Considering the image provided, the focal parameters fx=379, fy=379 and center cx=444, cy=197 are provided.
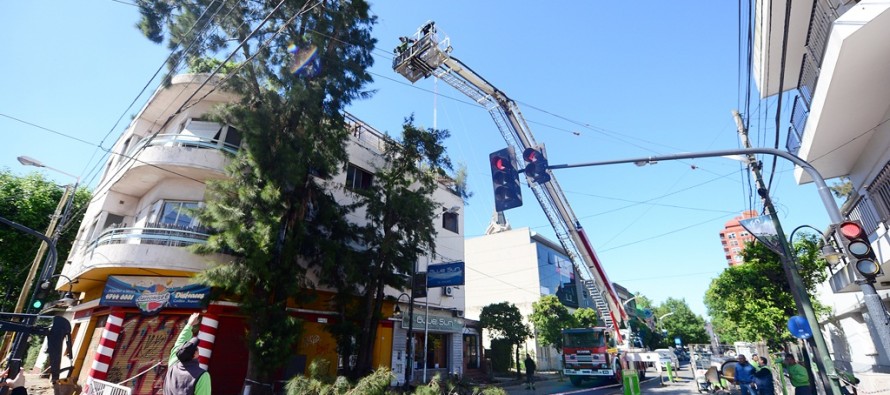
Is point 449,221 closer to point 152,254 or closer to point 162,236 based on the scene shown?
point 162,236

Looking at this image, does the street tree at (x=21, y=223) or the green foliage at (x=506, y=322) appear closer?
the street tree at (x=21, y=223)

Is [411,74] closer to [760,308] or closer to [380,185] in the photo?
[380,185]

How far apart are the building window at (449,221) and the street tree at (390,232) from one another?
6.42 metres

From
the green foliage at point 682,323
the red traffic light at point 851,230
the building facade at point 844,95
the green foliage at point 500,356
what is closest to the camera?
the red traffic light at point 851,230

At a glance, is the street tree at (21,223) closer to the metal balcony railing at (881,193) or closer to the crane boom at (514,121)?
the crane boom at (514,121)

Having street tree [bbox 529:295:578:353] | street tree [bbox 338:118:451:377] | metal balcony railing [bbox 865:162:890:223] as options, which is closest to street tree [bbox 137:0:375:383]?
street tree [bbox 338:118:451:377]

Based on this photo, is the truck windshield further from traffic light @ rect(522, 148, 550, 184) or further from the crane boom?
traffic light @ rect(522, 148, 550, 184)

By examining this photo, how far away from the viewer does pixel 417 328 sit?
18.2 m

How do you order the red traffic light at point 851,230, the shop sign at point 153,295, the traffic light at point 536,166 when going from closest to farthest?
the red traffic light at point 851,230 → the traffic light at point 536,166 → the shop sign at point 153,295

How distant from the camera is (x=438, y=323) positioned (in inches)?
760

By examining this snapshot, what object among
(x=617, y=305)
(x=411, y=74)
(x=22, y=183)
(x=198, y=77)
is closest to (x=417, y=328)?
(x=617, y=305)

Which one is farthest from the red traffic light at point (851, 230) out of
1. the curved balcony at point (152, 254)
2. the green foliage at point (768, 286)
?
the curved balcony at point (152, 254)

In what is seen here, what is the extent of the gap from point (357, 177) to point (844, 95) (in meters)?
16.7

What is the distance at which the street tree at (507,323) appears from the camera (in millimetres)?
22812
